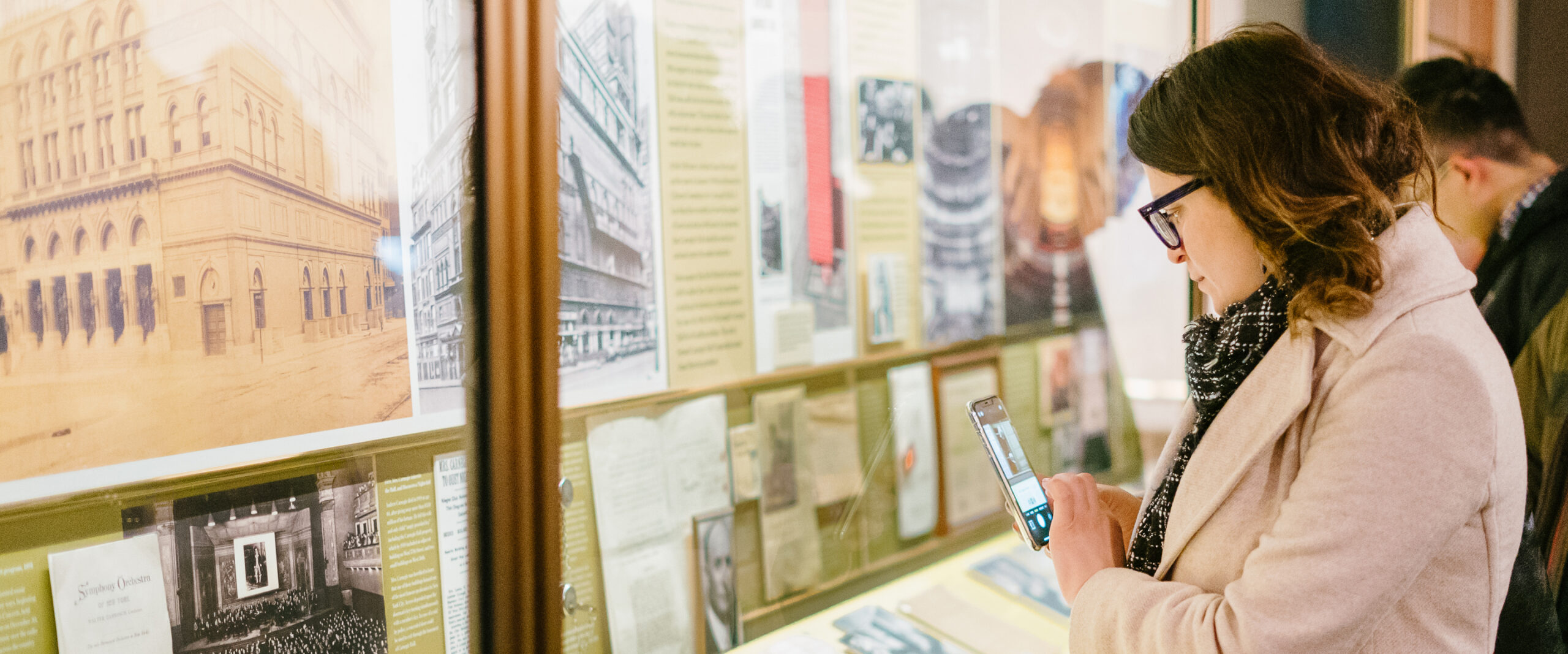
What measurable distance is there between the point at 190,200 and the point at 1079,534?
3.99 ft

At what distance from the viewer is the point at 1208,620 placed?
90 cm

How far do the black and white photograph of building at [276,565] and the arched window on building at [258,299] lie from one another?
8.5 inches

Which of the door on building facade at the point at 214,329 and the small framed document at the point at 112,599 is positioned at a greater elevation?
the door on building facade at the point at 214,329

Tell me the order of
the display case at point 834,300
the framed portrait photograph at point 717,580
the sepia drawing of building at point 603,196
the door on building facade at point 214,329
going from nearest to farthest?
the door on building facade at point 214,329
the sepia drawing of building at point 603,196
the display case at point 834,300
the framed portrait photograph at point 717,580

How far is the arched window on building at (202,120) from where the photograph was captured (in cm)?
107

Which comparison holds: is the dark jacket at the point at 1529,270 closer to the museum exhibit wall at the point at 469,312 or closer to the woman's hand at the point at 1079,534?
the museum exhibit wall at the point at 469,312

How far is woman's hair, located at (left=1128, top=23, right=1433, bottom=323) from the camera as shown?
2.89 ft

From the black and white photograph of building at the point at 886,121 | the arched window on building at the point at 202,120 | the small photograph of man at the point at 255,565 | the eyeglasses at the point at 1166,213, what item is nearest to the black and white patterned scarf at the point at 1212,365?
the eyeglasses at the point at 1166,213

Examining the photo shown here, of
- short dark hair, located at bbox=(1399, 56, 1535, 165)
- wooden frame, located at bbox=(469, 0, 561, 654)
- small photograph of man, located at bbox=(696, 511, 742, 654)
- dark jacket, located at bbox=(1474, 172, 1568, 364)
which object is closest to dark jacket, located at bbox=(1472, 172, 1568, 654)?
dark jacket, located at bbox=(1474, 172, 1568, 364)

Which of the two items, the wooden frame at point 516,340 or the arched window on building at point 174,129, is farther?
the wooden frame at point 516,340

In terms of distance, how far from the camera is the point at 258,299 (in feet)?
3.67

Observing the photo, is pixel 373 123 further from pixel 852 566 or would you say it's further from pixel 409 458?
pixel 852 566

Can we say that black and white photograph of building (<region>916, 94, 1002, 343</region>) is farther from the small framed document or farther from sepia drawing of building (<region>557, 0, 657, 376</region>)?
the small framed document

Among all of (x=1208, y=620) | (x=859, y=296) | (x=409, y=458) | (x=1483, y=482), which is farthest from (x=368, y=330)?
(x=1483, y=482)
